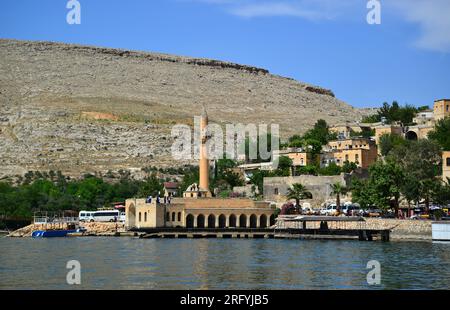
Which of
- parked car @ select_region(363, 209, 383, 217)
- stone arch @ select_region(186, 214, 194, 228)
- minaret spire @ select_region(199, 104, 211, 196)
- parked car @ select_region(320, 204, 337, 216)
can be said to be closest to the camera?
parked car @ select_region(363, 209, 383, 217)

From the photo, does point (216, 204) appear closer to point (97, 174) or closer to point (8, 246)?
point (8, 246)

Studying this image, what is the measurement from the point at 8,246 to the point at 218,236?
19.8 meters

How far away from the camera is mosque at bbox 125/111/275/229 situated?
86375mm

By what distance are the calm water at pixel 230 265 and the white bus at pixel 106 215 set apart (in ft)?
98.5

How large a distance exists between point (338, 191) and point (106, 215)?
86.7 ft

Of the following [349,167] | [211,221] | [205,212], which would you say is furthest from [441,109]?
[205,212]

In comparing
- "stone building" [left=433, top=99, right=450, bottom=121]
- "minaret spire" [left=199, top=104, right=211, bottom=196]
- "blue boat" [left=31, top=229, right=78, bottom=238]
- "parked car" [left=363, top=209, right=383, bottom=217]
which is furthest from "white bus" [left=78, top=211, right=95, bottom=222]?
"stone building" [left=433, top=99, right=450, bottom=121]

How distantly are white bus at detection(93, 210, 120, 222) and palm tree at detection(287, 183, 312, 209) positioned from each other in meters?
17.9

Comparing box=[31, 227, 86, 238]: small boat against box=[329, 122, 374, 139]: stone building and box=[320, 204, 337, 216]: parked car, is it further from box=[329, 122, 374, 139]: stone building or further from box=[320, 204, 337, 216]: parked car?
box=[329, 122, 374, 139]: stone building

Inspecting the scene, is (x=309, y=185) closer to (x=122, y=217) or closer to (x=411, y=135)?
(x=122, y=217)

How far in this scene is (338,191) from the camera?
80.9 metres

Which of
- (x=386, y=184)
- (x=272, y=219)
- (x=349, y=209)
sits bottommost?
(x=272, y=219)

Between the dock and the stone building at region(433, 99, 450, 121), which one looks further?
the stone building at region(433, 99, 450, 121)

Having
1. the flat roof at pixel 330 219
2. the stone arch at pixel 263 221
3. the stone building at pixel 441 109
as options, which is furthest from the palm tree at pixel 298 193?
the stone building at pixel 441 109
